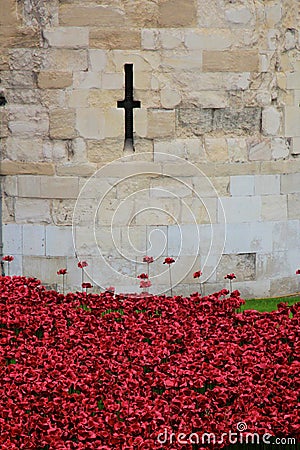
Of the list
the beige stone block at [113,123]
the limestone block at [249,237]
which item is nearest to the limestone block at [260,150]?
the limestone block at [249,237]

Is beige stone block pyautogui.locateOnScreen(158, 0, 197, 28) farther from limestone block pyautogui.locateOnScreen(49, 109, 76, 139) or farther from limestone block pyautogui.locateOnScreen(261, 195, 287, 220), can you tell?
limestone block pyautogui.locateOnScreen(261, 195, 287, 220)

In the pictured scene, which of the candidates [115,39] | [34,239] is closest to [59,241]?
[34,239]

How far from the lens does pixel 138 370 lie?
259 inches

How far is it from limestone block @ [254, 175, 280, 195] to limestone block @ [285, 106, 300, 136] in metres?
0.46

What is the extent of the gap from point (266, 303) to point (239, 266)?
1.37 feet

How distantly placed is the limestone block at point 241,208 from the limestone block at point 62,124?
4.94ft

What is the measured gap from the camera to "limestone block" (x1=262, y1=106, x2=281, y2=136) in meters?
9.63

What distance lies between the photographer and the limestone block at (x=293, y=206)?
991 centimetres

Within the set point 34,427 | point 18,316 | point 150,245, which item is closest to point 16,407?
point 34,427

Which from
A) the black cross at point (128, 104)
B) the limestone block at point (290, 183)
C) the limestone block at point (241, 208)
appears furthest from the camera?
the limestone block at point (290, 183)

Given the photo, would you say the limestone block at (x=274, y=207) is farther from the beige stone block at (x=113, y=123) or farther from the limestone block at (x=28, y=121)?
the limestone block at (x=28, y=121)

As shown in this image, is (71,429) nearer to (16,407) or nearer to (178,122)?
(16,407)

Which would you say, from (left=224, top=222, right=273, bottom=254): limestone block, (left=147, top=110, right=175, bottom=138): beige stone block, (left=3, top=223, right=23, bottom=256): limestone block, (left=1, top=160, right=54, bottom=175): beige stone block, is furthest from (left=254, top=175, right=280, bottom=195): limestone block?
(left=3, top=223, right=23, bottom=256): limestone block

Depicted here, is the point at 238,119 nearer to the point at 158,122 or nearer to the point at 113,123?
the point at 158,122
